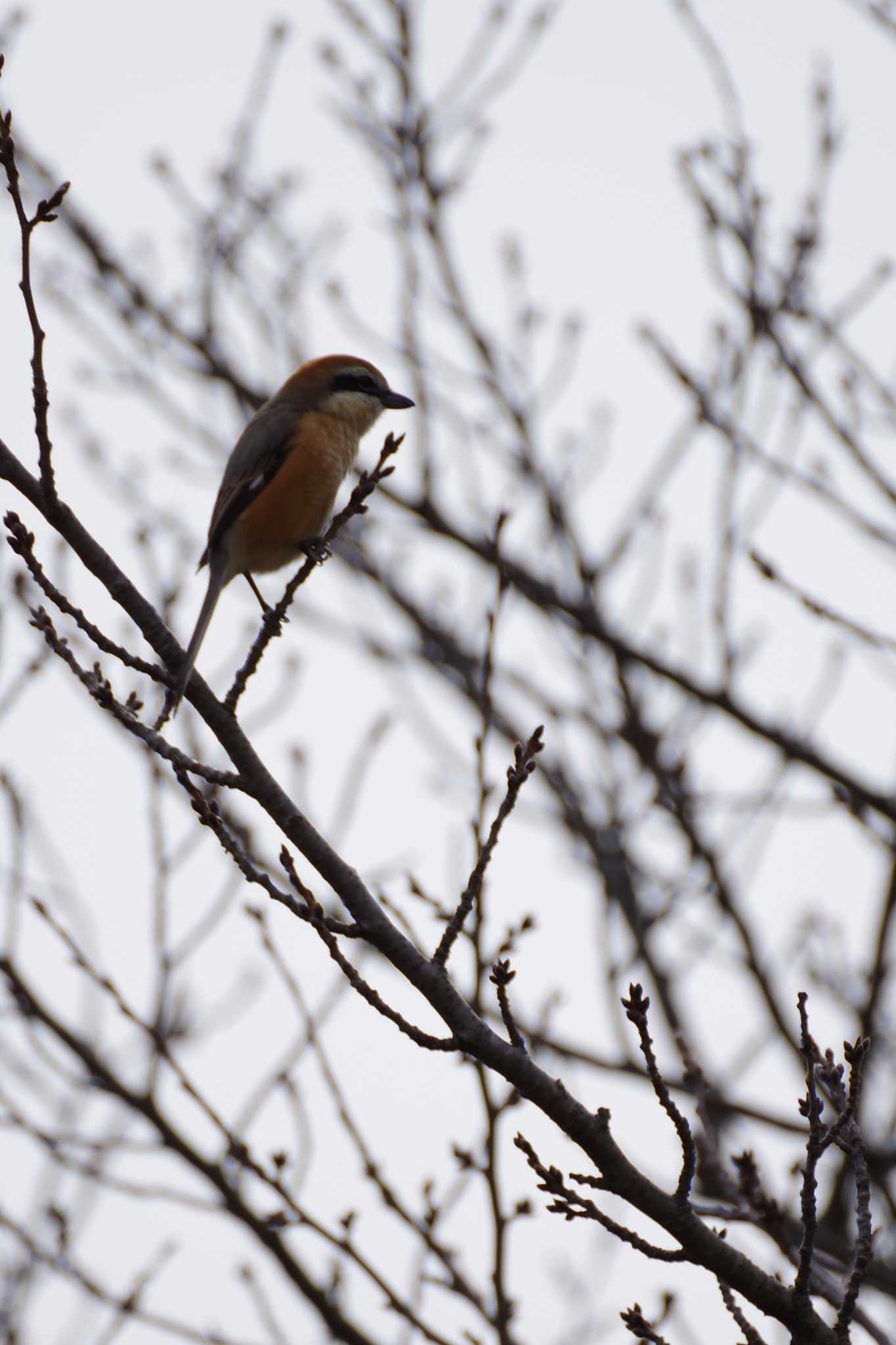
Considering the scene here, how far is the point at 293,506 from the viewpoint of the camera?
491 centimetres

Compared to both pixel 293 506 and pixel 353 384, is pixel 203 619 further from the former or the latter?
pixel 353 384

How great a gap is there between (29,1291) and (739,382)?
4.95 m

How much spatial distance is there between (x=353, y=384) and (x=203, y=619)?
2.15m

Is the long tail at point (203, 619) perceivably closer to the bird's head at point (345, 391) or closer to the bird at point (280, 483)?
the bird at point (280, 483)

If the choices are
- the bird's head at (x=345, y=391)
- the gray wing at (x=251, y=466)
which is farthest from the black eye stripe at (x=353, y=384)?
the gray wing at (x=251, y=466)

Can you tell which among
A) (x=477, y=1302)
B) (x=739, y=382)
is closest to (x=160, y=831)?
(x=477, y=1302)

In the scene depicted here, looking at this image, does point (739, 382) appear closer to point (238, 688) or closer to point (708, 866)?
point (708, 866)

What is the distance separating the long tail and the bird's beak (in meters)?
1.22

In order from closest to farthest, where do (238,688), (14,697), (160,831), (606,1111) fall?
(606,1111), (238,688), (160,831), (14,697)

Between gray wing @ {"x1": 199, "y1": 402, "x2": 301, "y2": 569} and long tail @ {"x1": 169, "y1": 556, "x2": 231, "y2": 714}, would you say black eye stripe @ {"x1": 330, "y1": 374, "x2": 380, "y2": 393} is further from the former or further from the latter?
long tail @ {"x1": 169, "y1": 556, "x2": 231, "y2": 714}

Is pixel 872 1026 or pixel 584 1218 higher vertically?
pixel 872 1026

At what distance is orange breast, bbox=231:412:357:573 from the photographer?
16.0 feet

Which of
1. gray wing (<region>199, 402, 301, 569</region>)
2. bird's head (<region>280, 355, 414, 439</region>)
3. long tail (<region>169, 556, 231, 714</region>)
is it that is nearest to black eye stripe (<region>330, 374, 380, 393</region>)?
bird's head (<region>280, 355, 414, 439</region>)

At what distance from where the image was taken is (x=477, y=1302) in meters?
3.38
